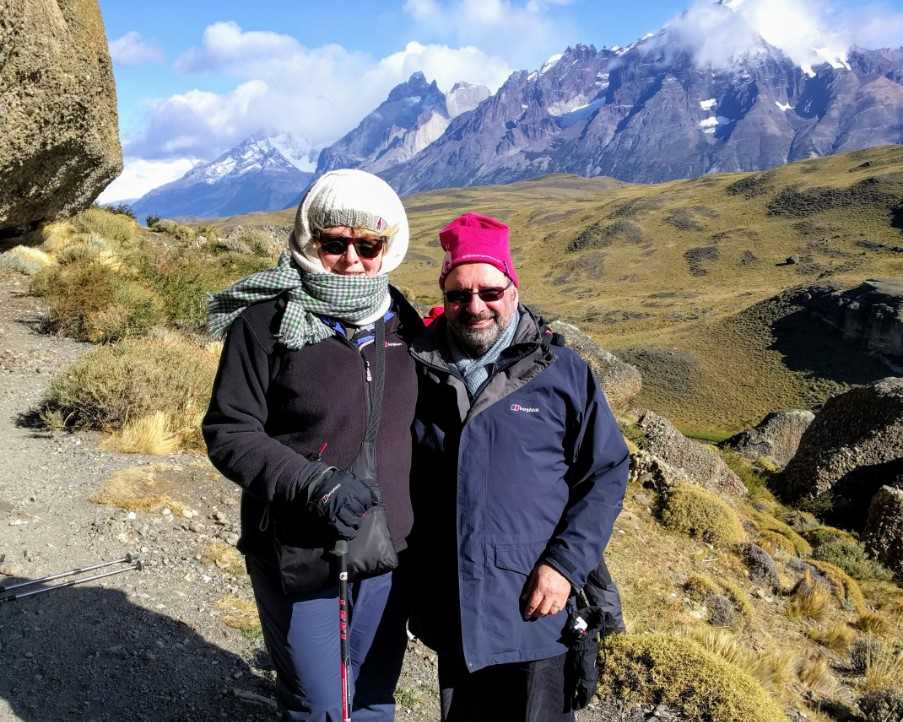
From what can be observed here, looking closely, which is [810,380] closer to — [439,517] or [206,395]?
[206,395]

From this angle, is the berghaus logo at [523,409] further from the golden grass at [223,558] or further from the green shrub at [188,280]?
the green shrub at [188,280]

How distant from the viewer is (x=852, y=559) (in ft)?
33.1

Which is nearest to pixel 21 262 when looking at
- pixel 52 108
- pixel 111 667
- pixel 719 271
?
pixel 52 108

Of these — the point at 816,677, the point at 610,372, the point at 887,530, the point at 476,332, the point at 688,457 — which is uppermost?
the point at 476,332

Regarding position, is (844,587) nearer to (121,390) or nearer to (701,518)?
(701,518)

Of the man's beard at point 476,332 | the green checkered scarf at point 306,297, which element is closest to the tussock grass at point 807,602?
the man's beard at point 476,332

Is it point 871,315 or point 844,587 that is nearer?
point 844,587

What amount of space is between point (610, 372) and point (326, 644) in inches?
561

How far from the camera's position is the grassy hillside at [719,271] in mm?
35406

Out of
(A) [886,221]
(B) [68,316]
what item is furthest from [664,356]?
(A) [886,221]

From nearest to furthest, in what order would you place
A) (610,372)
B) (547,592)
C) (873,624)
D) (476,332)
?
(547,592), (476,332), (873,624), (610,372)

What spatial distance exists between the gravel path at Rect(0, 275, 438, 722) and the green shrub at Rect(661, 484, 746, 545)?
196 inches

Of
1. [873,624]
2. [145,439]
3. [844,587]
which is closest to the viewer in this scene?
[145,439]

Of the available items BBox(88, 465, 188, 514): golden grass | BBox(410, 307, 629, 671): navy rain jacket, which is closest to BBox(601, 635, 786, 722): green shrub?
BBox(410, 307, 629, 671): navy rain jacket
